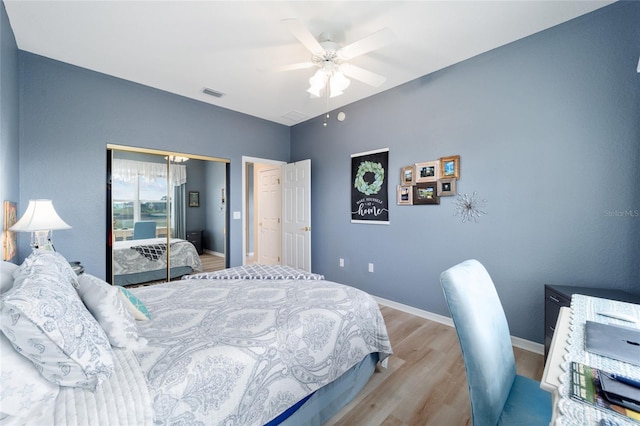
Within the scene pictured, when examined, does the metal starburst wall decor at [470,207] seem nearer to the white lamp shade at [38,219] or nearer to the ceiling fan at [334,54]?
the ceiling fan at [334,54]

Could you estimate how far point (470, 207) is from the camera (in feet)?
8.77

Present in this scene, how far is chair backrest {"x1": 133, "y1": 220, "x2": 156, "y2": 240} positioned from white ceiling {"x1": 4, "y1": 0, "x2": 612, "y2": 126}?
1.73 m

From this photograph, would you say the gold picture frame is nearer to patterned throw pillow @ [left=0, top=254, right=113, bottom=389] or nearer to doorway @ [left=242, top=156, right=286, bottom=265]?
patterned throw pillow @ [left=0, top=254, right=113, bottom=389]

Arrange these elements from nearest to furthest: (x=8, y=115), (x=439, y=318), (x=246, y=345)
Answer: (x=246, y=345)
(x=8, y=115)
(x=439, y=318)

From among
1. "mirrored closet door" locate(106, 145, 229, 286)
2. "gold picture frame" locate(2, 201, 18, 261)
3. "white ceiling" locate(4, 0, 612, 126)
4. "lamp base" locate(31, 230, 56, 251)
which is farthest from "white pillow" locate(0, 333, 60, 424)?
"mirrored closet door" locate(106, 145, 229, 286)

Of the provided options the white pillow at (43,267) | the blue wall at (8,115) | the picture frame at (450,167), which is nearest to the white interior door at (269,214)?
the picture frame at (450,167)

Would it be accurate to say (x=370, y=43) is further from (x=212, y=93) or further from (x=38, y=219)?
(x=38, y=219)

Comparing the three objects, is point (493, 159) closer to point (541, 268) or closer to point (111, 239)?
point (541, 268)

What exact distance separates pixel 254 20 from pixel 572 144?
9.07ft

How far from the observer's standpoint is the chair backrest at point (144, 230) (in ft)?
10.7

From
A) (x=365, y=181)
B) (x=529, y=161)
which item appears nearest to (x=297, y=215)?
(x=365, y=181)

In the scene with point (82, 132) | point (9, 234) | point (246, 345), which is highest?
point (82, 132)

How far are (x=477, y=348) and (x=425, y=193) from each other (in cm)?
222

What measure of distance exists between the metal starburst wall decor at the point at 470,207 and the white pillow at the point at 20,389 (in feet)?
10.1
